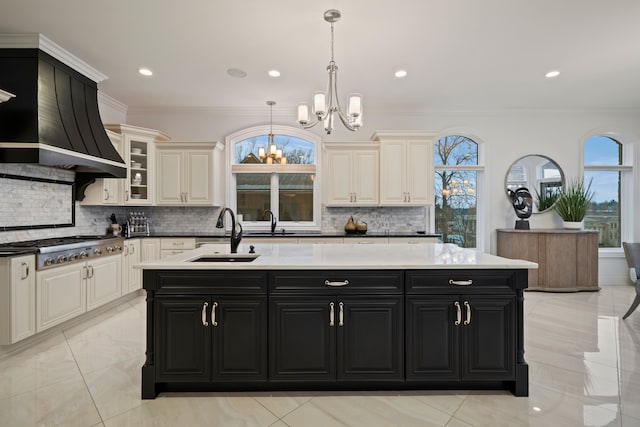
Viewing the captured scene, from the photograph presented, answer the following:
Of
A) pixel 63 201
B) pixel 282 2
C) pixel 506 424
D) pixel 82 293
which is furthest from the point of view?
pixel 63 201

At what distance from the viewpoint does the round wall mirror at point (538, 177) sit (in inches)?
212

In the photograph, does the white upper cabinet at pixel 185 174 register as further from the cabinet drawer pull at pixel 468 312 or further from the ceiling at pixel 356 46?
the cabinet drawer pull at pixel 468 312

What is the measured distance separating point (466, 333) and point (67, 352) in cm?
338

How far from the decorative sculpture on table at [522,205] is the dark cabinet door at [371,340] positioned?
4159 mm

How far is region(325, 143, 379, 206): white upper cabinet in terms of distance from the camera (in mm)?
4953

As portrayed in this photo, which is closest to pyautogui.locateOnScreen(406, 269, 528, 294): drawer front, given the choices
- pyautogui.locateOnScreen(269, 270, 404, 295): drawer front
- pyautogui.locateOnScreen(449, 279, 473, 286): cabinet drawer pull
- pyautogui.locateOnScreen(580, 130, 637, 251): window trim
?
pyautogui.locateOnScreen(449, 279, 473, 286): cabinet drawer pull

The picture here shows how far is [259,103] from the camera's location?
16.4 feet

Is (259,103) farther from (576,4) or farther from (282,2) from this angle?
(576,4)

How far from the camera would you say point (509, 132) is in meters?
5.38

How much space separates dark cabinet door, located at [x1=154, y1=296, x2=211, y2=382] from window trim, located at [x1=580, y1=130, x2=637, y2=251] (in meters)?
6.43

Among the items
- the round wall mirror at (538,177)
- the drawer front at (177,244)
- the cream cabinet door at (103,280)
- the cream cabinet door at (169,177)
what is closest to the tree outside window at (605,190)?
the round wall mirror at (538,177)

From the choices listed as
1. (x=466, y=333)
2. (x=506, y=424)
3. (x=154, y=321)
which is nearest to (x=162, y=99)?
(x=154, y=321)

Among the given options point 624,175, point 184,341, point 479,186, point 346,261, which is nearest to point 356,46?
point 346,261

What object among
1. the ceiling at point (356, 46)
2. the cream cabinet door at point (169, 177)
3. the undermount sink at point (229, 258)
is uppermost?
the ceiling at point (356, 46)
